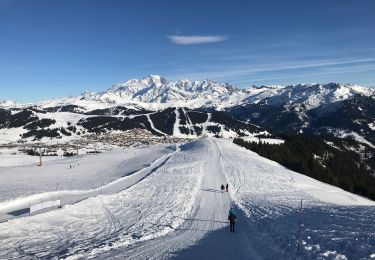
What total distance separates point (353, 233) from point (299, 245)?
13.1 ft

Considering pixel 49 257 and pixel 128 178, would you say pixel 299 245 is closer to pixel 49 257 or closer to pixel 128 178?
pixel 49 257

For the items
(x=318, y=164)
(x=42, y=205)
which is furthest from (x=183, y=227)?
(x=318, y=164)

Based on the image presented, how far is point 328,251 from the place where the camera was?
21844 mm

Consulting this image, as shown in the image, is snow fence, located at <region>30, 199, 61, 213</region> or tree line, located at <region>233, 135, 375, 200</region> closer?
snow fence, located at <region>30, 199, 61, 213</region>

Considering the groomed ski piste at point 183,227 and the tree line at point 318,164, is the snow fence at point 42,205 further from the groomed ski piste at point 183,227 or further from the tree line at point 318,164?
the tree line at point 318,164

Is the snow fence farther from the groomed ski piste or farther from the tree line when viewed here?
the tree line

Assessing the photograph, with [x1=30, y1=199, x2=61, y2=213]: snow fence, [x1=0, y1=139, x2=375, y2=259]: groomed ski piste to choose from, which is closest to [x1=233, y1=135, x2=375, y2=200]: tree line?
[x1=0, y1=139, x2=375, y2=259]: groomed ski piste

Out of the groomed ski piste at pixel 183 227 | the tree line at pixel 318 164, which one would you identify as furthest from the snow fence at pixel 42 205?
the tree line at pixel 318 164

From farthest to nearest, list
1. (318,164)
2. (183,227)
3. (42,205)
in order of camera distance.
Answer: (318,164)
(42,205)
(183,227)

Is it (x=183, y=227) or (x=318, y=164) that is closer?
(x=183, y=227)

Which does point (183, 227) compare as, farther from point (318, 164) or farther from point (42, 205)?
point (318, 164)

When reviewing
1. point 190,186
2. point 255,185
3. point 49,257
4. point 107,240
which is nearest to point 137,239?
point 107,240

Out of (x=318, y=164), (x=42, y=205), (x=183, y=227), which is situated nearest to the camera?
(x=183, y=227)

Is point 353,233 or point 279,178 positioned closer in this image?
point 353,233
